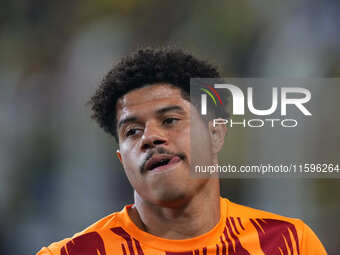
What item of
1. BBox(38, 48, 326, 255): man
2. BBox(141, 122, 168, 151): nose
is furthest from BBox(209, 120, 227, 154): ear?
BBox(141, 122, 168, 151): nose

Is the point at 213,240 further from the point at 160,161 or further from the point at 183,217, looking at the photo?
the point at 160,161

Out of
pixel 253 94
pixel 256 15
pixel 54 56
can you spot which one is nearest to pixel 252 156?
pixel 253 94

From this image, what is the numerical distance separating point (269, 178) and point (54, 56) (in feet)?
4.73

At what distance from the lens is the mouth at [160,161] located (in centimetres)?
196

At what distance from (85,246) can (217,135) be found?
2.86 ft

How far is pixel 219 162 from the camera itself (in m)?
2.32

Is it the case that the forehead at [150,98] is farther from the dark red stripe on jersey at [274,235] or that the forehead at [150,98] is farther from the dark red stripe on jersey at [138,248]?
the dark red stripe on jersey at [274,235]

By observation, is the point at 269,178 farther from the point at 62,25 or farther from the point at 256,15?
the point at 62,25

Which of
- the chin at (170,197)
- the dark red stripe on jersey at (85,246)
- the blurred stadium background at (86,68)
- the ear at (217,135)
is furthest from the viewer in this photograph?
the blurred stadium background at (86,68)

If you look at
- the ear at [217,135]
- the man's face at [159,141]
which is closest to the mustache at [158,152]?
the man's face at [159,141]

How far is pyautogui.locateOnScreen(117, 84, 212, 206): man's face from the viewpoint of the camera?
1959 millimetres

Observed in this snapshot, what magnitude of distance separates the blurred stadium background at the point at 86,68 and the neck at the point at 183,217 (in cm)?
31

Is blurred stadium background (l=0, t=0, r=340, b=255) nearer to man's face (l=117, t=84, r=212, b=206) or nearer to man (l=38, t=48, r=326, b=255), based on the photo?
man (l=38, t=48, r=326, b=255)

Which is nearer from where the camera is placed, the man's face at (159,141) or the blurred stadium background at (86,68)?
the man's face at (159,141)
